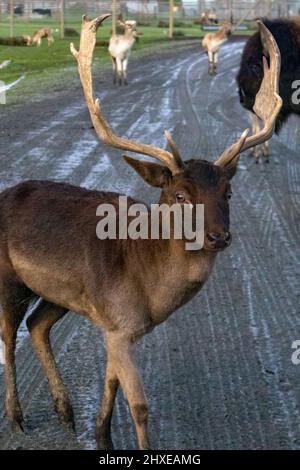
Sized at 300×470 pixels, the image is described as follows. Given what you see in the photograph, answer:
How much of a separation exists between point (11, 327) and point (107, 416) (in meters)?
0.84

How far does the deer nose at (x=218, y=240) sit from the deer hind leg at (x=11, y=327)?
51.9 inches

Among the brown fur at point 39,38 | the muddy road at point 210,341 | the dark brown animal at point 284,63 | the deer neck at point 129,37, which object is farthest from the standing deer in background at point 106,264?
the brown fur at point 39,38

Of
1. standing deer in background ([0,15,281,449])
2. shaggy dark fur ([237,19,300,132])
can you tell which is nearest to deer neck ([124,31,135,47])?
shaggy dark fur ([237,19,300,132])

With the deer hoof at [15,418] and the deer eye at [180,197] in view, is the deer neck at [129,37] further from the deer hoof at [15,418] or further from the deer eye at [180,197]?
the deer eye at [180,197]

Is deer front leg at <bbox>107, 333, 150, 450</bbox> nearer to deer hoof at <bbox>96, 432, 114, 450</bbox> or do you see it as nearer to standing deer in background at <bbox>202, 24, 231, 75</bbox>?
deer hoof at <bbox>96, 432, 114, 450</bbox>

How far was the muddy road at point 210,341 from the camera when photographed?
6.49 metres

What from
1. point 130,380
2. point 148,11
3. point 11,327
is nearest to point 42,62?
point 11,327

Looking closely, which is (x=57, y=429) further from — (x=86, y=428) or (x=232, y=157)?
(x=232, y=157)

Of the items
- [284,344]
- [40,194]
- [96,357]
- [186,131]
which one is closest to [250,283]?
[284,344]

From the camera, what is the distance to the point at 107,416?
6.21 meters

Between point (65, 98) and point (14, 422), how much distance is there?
61.5 feet

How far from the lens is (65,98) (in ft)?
81.2

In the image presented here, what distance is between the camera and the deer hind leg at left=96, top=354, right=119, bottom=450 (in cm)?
619

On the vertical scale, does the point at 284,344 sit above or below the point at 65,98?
above
